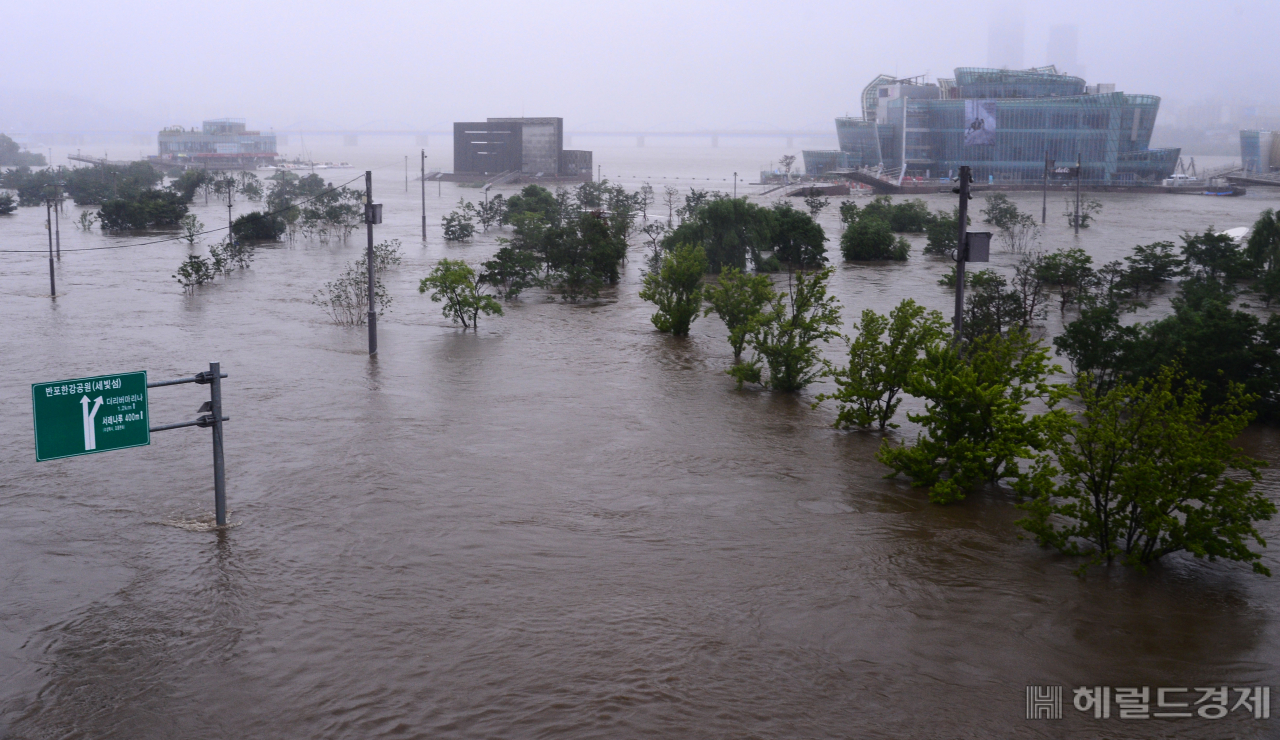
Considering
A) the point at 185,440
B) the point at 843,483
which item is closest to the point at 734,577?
the point at 843,483

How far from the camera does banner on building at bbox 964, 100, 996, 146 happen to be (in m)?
103

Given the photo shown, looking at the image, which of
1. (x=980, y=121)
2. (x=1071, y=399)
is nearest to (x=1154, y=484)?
(x=1071, y=399)

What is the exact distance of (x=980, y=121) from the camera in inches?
4072

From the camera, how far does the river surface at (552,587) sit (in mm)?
7801

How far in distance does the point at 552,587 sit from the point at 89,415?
4974 mm

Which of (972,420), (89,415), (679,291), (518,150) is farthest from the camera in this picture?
(518,150)

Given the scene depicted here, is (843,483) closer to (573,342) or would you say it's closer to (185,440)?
(185,440)

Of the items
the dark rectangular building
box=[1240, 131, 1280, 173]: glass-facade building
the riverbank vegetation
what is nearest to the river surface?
the riverbank vegetation

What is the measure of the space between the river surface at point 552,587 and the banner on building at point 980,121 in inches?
3719

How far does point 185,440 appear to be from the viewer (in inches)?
625

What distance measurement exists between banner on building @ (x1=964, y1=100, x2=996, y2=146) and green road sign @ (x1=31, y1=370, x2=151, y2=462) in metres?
105

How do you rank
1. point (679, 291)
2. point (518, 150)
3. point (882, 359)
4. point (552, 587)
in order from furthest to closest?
point (518, 150) < point (679, 291) < point (882, 359) < point (552, 587)

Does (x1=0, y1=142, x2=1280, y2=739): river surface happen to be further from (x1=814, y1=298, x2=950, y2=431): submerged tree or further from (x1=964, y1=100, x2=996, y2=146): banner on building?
(x1=964, y1=100, x2=996, y2=146): banner on building

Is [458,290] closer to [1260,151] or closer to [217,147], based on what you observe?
[1260,151]
